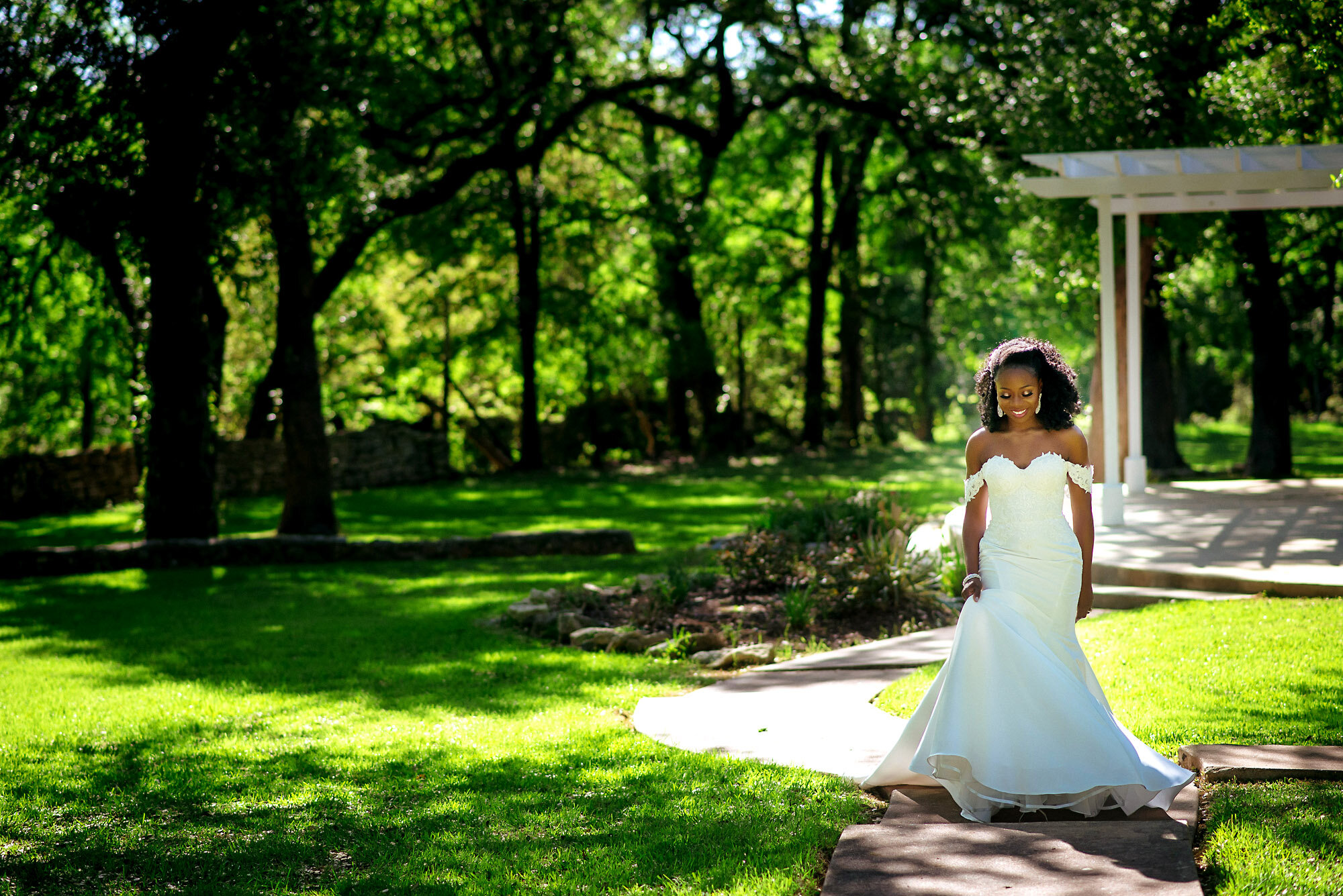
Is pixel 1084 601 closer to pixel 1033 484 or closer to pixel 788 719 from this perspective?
pixel 1033 484

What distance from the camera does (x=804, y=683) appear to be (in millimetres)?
6707

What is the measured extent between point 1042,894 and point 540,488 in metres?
19.2

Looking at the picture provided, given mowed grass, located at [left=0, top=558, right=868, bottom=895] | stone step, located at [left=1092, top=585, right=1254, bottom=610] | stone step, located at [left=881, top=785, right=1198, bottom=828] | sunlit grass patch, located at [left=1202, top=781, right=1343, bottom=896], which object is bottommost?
mowed grass, located at [left=0, top=558, right=868, bottom=895]

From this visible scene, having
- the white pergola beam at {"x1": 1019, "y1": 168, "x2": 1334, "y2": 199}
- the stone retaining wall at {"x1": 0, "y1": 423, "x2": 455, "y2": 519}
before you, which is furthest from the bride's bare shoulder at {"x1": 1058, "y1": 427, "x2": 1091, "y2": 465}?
the stone retaining wall at {"x1": 0, "y1": 423, "x2": 455, "y2": 519}

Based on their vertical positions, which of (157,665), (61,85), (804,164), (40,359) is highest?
(804,164)

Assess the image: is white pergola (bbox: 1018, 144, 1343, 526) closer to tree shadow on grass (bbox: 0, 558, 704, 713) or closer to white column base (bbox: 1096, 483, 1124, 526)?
white column base (bbox: 1096, 483, 1124, 526)

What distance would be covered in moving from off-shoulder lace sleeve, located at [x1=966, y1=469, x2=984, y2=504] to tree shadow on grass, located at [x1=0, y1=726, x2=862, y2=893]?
1.33m

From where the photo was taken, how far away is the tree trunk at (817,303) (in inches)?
1090

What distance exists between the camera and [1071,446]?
179 inches

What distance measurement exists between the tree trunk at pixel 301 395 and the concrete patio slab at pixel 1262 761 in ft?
40.4

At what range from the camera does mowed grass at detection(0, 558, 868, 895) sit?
13.2 feet

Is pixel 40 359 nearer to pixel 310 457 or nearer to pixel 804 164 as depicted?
pixel 310 457

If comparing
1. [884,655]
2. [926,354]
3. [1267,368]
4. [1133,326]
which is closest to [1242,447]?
[1267,368]

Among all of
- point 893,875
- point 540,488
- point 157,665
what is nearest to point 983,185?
point 540,488
